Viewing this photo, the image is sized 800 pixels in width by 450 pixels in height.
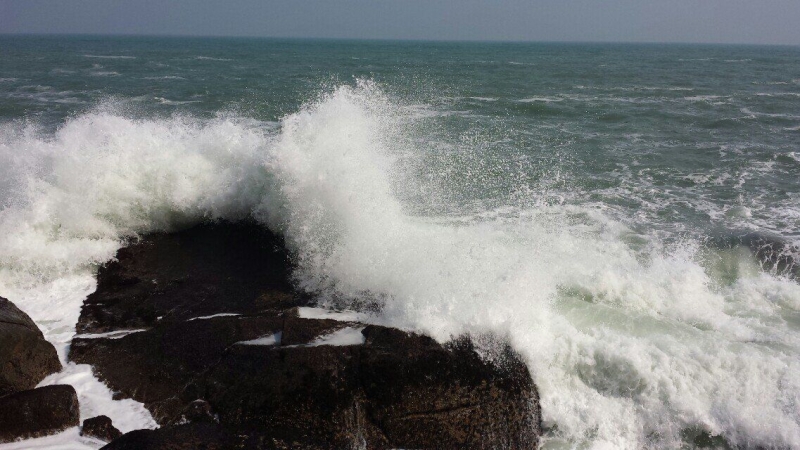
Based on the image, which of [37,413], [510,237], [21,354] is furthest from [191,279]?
[510,237]

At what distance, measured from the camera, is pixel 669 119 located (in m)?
18.0

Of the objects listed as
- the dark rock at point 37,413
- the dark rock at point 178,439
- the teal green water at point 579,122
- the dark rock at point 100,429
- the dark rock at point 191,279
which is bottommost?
the dark rock at point 100,429

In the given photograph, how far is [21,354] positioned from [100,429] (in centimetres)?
119

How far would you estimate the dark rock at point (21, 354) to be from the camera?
15.0 feet

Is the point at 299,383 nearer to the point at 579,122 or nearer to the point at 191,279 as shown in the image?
the point at 191,279

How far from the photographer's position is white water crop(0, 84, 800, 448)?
490cm

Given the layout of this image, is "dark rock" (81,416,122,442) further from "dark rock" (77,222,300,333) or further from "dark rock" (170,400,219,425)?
"dark rock" (77,222,300,333)

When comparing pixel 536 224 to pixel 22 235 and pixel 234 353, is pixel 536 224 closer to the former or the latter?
pixel 234 353

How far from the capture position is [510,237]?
26.1 feet

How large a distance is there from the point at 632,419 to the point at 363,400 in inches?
97.0

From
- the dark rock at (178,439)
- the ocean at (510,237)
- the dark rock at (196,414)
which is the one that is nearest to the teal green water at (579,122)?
the ocean at (510,237)

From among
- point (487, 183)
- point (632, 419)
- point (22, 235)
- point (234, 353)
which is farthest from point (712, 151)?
point (22, 235)

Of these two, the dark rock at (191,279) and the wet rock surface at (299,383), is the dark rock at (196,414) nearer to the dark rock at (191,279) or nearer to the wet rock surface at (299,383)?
the wet rock surface at (299,383)

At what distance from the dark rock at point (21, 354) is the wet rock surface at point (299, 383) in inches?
11.3
